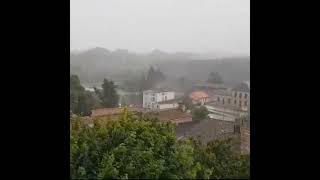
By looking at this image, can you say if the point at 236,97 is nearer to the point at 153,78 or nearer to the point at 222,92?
the point at 222,92

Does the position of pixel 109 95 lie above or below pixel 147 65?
below

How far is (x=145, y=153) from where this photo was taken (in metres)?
1.74

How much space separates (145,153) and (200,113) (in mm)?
295

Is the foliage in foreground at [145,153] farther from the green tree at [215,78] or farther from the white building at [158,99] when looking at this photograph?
the green tree at [215,78]

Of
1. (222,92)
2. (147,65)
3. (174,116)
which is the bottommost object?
(174,116)

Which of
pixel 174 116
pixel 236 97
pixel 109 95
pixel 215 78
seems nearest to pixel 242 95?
pixel 236 97

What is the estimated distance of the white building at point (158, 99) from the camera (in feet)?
5.77

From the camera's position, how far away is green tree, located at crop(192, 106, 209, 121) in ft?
5.75

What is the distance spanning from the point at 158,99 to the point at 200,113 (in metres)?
0.19

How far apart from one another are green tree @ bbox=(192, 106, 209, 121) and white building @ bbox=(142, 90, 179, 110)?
9 cm

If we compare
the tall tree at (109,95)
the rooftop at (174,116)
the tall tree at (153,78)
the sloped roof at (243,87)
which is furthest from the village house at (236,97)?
the tall tree at (109,95)
